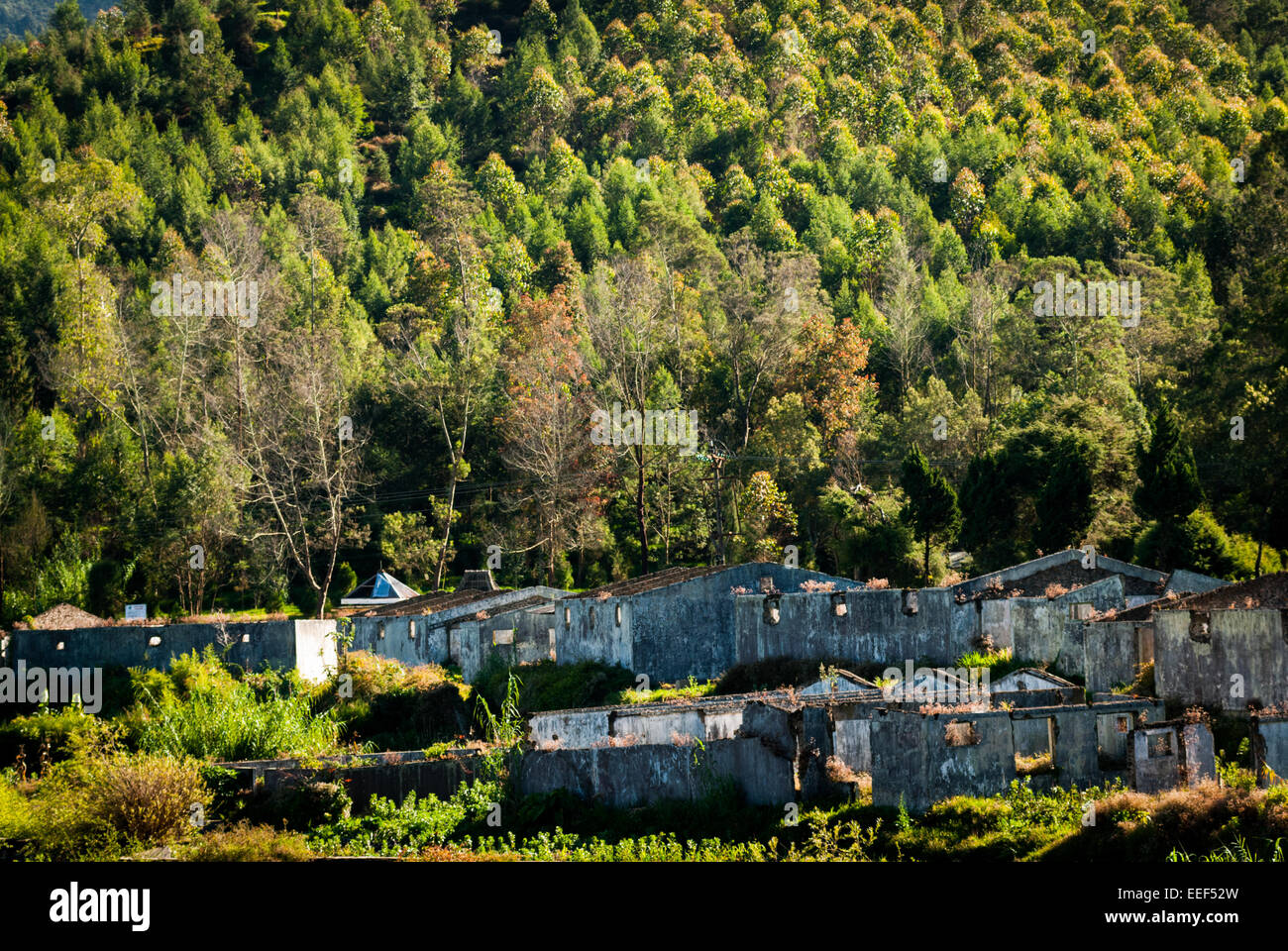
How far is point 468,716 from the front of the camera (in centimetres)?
3594

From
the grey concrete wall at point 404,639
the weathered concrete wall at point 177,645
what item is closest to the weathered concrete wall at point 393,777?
the grey concrete wall at point 404,639

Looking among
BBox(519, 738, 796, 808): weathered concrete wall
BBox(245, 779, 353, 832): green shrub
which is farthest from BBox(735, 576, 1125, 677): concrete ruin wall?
BBox(245, 779, 353, 832): green shrub

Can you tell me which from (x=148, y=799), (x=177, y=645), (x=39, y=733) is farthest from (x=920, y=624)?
(x=177, y=645)

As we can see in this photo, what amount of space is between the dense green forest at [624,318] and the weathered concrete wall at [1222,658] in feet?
49.9

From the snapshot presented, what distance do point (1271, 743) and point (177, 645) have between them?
31.1 meters

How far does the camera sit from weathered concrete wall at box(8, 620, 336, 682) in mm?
40875

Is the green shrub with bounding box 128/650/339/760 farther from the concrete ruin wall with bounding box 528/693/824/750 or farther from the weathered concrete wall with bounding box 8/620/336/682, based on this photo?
the concrete ruin wall with bounding box 528/693/824/750

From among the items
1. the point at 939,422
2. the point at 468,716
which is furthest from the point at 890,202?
the point at 468,716

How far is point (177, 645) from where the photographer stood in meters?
42.5

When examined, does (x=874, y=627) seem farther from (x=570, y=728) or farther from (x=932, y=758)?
(x=932, y=758)

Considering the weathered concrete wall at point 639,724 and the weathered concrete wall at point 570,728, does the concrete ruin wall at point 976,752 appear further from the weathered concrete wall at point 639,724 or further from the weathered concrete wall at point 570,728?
the weathered concrete wall at point 570,728

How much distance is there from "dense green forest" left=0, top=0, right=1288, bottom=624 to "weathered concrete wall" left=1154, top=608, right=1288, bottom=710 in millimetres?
15214

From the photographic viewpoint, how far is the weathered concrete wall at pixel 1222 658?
2403cm
